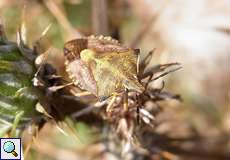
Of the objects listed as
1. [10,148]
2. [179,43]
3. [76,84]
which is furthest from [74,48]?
[179,43]

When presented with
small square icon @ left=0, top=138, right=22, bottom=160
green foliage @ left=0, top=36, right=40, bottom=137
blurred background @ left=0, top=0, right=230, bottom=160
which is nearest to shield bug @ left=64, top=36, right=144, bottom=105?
green foliage @ left=0, top=36, right=40, bottom=137

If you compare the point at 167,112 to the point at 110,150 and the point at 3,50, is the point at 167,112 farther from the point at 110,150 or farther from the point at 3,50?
the point at 3,50

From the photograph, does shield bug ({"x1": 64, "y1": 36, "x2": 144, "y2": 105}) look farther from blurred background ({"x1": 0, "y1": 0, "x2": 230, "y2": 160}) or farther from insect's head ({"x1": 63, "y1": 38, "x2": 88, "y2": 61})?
blurred background ({"x1": 0, "y1": 0, "x2": 230, "y2": 160})

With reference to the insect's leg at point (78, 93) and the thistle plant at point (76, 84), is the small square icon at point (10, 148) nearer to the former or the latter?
the thistle plant at point (76, 84)

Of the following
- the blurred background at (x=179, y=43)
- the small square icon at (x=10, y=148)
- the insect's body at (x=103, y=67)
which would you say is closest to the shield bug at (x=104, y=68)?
the insect's body at (x=103, y=67)

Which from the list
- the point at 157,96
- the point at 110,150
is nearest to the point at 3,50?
the point at 157,96

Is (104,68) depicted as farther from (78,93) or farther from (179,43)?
(179,43)
